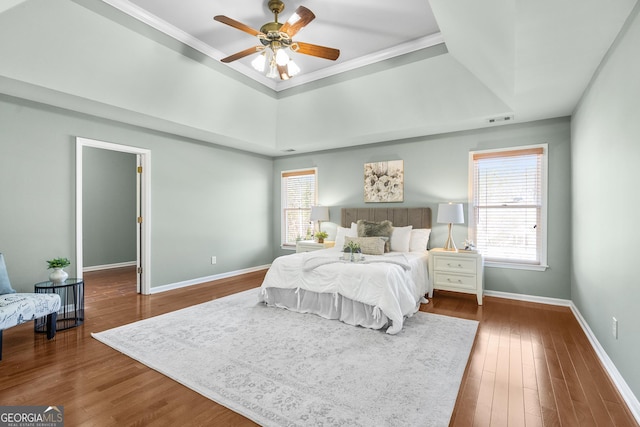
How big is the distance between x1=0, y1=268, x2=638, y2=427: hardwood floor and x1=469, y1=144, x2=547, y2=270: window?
40.1 inches

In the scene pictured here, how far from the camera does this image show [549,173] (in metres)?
4.04

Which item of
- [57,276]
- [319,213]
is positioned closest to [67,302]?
[57,276]

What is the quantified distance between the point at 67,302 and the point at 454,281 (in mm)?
4933

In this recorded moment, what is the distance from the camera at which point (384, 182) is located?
5344 mm

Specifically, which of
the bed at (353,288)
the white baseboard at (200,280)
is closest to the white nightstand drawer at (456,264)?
the bed at (353,288)

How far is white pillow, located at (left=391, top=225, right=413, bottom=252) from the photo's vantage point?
15.2 feet

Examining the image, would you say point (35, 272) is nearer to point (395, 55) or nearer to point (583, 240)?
point (395, 55)

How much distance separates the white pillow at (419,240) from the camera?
4660 mm

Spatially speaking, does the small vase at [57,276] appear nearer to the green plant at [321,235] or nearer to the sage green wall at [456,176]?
the green plant at [321,235]

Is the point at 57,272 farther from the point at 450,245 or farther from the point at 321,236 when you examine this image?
the point at 450,245

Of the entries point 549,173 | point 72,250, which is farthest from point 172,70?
point 549,173

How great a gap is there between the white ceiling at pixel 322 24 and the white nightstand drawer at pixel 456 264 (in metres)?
2.85

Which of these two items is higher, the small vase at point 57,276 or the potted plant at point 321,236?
the potted plant at point 321,236

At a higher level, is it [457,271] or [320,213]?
[320,213]
